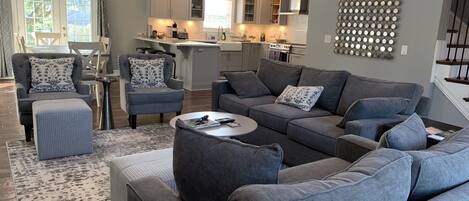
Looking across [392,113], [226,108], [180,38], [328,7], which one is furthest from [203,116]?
[180,38]

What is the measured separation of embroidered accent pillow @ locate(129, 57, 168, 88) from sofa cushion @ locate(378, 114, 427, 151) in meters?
3.49

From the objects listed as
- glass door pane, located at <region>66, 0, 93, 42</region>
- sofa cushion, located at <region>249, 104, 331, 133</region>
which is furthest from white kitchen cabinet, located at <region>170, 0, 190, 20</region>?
sofa cushion, located at <region>249, 104, 331, 133</region>

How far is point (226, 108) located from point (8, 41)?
502 cm

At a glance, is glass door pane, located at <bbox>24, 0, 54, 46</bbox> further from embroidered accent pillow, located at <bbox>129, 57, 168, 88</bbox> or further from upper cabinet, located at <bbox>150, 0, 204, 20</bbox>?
embroidered accent pillow, located at <bbox>129, 57, 168, 88</bbox>

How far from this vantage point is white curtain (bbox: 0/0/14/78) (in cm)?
675

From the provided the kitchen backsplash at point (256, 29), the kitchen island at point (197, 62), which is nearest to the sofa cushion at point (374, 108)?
the kitchen island at point (197, 62)

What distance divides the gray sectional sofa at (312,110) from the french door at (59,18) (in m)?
4.49

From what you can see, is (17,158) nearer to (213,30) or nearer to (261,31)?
(213,30)

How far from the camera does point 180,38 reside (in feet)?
26.7

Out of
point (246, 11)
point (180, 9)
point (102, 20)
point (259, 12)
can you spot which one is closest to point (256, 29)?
point (259, 12)

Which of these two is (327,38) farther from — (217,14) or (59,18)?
(59,18)

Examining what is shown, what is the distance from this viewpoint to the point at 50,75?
13.6ft

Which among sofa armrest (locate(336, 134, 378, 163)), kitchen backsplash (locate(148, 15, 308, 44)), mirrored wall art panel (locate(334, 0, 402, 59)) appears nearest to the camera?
sofa armrest (locate(336, 134, 378, 163))

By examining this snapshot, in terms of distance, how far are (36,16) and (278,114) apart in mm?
5858
